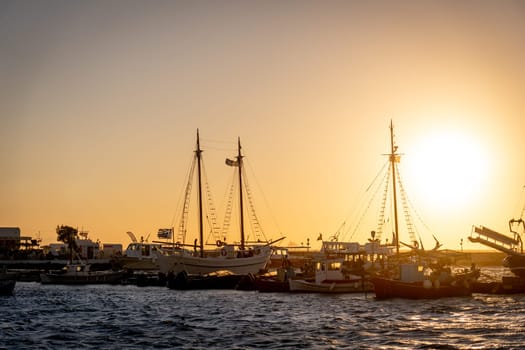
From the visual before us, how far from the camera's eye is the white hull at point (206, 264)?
119562mm

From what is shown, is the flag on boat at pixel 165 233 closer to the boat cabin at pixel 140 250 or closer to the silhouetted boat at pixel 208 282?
the boat cabin at pixel 140 250

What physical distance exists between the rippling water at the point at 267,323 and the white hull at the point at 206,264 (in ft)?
108

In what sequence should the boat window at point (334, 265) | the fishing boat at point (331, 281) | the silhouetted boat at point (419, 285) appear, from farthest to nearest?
the boat window at point (334, 265) < the fishing boat at point (331, 281) < the silhouetted boat at point (419, 285)

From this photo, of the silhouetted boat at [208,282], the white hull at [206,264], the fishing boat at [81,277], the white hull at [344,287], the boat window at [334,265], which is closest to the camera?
the white hull at [344,287]

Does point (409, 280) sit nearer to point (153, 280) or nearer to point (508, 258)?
point (508, 258)

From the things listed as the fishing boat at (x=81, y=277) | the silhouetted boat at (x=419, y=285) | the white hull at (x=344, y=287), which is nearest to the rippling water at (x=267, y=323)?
the silhouetted boat at (x=419, y=285)

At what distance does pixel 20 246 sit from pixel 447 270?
143 m

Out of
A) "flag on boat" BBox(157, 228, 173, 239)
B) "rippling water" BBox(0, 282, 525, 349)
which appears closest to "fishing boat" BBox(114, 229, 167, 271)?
"flag on boat" BBox(157, 228, 173, 239)

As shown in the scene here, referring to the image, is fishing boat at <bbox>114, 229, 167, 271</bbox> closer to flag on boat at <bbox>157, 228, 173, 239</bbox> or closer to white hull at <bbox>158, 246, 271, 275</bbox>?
flag on boat at <bbox>157, 228, 173, 239</bbox>

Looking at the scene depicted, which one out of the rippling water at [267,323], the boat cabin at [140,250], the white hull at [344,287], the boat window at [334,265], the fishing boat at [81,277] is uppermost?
the boat cabin at [140,250]

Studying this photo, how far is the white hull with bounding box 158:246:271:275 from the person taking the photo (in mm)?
119562

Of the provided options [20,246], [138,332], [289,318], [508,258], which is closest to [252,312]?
[289,318]

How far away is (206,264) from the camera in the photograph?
120 meters

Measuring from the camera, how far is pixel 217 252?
140 meters
